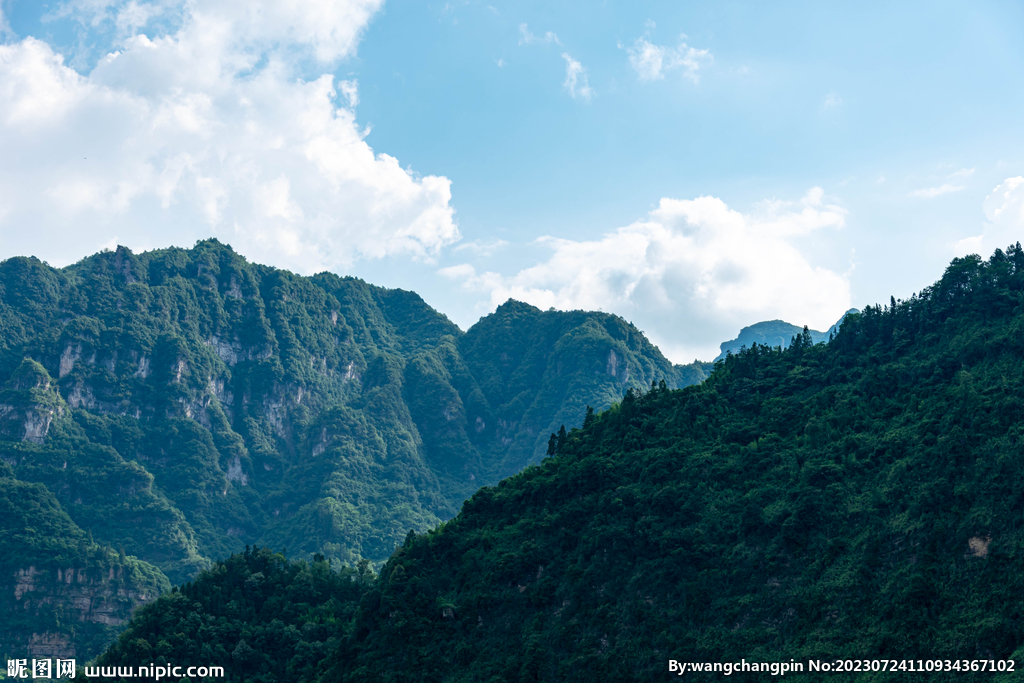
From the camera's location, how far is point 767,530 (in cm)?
6231

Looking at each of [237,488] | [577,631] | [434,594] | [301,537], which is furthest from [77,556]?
[577,631]

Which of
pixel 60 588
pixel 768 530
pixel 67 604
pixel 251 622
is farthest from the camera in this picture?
pixel 60 588

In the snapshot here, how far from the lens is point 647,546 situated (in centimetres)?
6506

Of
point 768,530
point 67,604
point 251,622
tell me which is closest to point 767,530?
point 768,530

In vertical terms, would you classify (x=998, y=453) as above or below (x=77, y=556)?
below

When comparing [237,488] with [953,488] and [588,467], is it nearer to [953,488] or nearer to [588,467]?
[588,467]

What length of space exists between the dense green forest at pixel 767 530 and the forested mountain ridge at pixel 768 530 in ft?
0.45

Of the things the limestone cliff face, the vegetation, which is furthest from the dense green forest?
the limestone cliff face

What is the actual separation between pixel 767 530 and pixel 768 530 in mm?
66

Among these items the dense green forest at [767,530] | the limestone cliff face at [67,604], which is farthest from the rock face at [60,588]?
the dense green forest at [767,530]

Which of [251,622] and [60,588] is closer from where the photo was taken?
[251,622]

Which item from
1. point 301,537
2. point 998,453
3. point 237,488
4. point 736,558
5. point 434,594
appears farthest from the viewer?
point 237,488

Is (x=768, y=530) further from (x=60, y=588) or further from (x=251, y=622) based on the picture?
(x=60, y=588)

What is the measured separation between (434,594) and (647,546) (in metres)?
16.2
